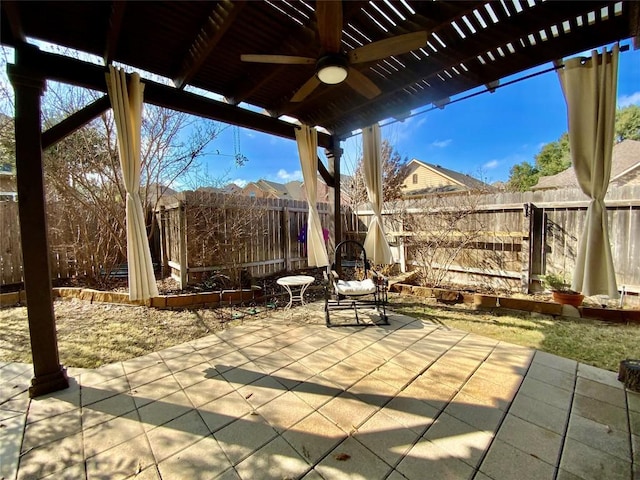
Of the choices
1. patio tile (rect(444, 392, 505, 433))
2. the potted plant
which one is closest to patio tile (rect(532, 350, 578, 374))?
patio tile (rect(444, 392, 505, 433))

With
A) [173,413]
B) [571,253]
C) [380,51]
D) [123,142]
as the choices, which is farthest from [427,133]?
[173,413]

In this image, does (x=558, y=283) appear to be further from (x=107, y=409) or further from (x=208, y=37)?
(x=107, y=409)

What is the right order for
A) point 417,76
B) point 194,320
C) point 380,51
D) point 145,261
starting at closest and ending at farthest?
point 380,51
point 145,261
point 417,76
point 194,320

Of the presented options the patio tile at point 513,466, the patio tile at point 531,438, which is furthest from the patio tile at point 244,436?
the patio tile at point 531,438

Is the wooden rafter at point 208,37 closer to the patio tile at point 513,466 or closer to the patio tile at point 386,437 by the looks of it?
the patio tile at point 386,437

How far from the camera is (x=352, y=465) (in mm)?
1408

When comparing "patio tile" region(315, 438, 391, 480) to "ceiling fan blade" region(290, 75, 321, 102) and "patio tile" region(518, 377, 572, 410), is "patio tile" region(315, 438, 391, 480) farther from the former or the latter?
"ceiling fan blade" region(290, 75, 321, 102)

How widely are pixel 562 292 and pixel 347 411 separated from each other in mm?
3636

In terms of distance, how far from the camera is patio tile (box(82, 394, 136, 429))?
178 centimetres

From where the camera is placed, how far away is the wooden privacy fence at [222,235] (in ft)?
15.9

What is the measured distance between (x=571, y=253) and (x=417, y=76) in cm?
353

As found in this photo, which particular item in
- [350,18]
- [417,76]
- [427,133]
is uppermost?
[427,133]

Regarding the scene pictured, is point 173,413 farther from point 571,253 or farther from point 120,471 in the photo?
point 571,253

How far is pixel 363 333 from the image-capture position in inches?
122
